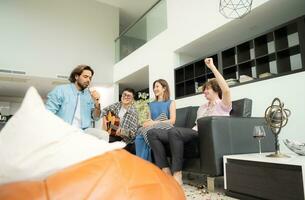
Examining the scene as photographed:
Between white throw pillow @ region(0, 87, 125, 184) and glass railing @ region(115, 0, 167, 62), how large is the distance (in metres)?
5.06

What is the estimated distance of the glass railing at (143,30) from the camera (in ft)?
18.4

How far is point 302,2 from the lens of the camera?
3352 millimetres

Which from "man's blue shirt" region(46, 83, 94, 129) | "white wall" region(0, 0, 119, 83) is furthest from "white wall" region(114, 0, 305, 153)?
"man's blue shirt" region(46, 83, 94, 129)

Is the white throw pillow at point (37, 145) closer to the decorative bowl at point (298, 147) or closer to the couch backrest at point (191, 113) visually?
the decorative bowl at point (298, 147)

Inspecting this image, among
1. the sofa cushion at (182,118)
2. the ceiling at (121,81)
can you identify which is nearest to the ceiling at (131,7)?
the ceiling at (121,81)

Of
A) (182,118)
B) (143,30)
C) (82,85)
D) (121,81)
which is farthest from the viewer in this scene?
(121,81)

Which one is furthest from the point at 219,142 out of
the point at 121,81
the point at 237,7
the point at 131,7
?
the point at 131,7

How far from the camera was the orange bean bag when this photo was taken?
49 centimetres

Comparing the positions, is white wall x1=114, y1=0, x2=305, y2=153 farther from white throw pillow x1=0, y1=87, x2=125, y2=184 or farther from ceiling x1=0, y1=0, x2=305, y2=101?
white throw pillow x1=0, y1=87, x2=125, y2=184

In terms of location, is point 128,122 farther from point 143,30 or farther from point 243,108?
point 143,30

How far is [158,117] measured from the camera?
9.41 ft

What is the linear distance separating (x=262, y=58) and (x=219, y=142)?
2016mm

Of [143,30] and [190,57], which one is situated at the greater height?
[143,30]

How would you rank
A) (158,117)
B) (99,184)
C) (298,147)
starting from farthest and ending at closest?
(158,117)
(298,147)
(99,184)
